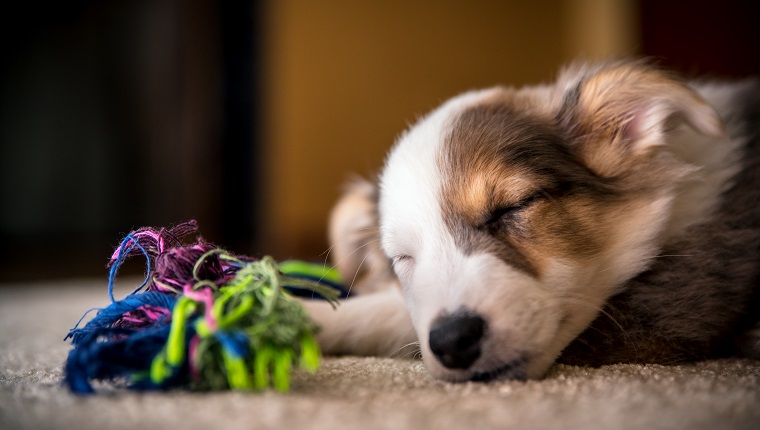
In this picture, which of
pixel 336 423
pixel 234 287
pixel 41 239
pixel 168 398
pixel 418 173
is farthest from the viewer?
pixel 41 239

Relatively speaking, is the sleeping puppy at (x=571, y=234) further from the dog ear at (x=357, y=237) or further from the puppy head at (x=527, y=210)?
the dog ear at (x=357, y=237)

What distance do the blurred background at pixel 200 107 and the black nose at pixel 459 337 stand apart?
3797 millimetres

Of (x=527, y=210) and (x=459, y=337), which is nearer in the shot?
(x=459, y=337)

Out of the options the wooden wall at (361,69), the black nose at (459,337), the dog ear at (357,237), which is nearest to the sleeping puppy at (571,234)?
the black nose at (459,337)

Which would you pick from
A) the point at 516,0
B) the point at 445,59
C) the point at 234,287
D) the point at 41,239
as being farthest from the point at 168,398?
the point at 516,0

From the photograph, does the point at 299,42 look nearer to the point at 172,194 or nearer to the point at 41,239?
the point at 172,194

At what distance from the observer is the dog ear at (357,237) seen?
5.90 feet

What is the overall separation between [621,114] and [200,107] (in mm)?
3997

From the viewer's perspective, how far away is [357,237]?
186 cm

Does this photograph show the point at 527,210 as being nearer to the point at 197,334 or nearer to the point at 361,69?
the point at 197,334

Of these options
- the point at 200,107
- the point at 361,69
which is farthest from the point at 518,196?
the point at 361,69

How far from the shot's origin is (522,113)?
4.90 feet

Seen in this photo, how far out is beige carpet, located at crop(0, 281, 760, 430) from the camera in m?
0.80

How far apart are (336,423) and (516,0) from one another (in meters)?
5.71
